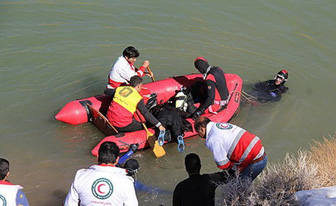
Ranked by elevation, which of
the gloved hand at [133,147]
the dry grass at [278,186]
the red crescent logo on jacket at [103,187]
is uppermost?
the red crescent logo on jacket at [103,187]

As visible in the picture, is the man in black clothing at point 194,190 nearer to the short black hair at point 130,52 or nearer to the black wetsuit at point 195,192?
the black wetsuit at point 195,192

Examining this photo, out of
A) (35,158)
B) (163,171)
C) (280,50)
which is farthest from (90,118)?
(280,50)

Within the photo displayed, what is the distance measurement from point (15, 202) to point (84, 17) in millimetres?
8987

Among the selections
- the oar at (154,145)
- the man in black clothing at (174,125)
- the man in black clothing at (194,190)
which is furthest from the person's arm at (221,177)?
the oar at (154,145)

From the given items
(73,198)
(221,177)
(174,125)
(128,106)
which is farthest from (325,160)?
(73,198)

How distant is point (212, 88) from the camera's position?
25.3ft

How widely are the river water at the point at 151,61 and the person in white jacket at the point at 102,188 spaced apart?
250cm

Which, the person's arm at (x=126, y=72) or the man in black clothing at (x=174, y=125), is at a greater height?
the person's arm at (x=126, y=72)

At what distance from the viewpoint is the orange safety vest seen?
689 cm

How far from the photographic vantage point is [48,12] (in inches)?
480

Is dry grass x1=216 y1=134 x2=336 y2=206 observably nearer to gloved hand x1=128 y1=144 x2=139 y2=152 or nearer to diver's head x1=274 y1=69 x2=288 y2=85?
gloved hand x1=128 y1=144 x2=139 y2=152

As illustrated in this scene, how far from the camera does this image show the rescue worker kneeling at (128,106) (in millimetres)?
6895

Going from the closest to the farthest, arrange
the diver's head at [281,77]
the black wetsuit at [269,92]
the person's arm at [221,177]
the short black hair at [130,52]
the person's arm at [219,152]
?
the person's arm at [219,152]
the person's arm at [221,177]
the short black hair at [130,52]
the diver's head at [281,77]
the black wetsuit at [269,92]

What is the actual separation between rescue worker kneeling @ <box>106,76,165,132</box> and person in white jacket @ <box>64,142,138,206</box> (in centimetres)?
307
